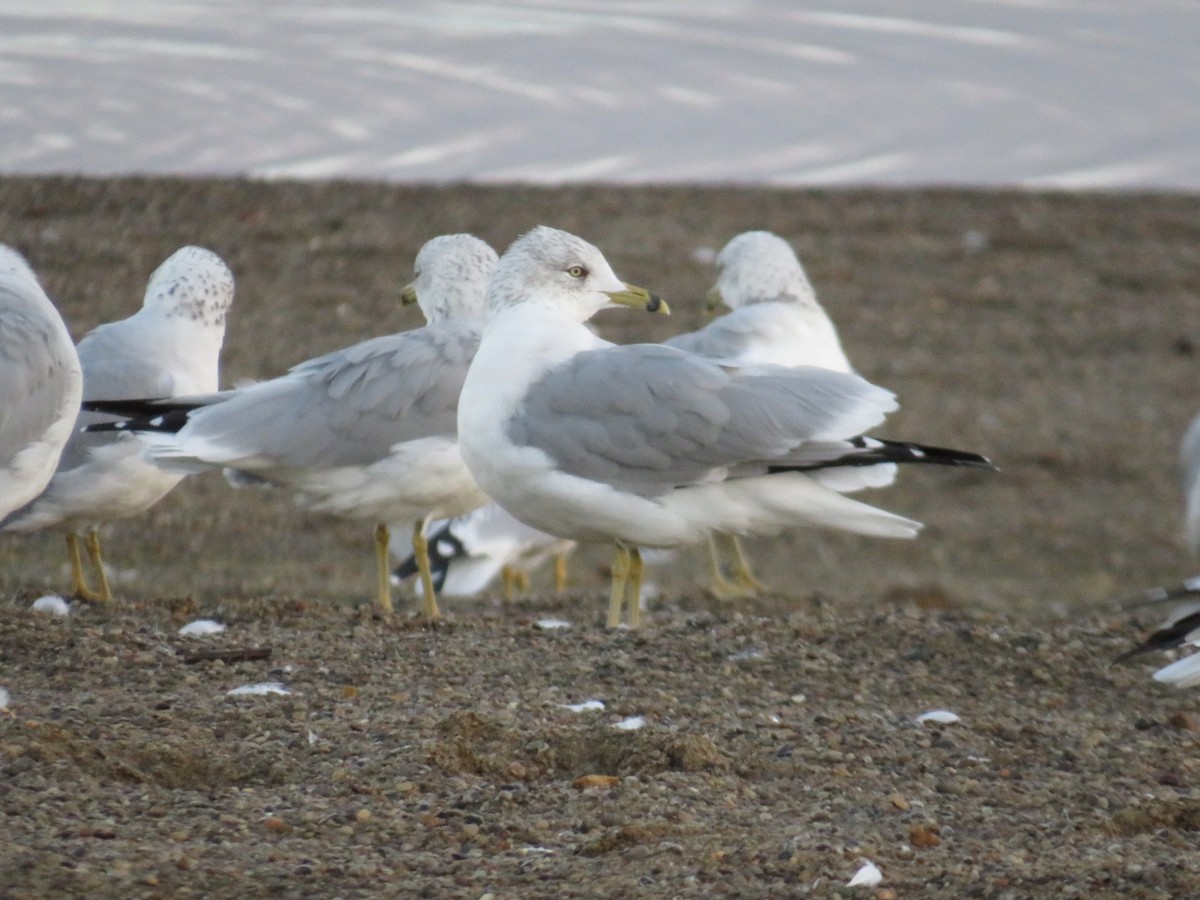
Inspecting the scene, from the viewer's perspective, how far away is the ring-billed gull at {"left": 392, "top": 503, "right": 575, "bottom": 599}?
24.8 ft

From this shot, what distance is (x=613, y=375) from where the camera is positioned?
5031 mm

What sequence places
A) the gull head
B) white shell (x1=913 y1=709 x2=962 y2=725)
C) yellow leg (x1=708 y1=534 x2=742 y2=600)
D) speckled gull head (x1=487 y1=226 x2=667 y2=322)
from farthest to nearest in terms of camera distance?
1. yellow leg (x1=708 y1=534 x2=742 y2=600)
2. speckled gull head (x1=487 y1=226 x2=667 y2=322)
3. the gull head
4. white shell (x1=913 y1=709 x2=962 y2=725)

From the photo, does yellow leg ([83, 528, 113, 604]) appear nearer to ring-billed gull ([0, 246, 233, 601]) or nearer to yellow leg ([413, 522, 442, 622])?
ring-billed gull ([0, 246, 233, 601])

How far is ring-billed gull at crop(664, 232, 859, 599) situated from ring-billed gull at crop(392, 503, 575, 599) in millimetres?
772

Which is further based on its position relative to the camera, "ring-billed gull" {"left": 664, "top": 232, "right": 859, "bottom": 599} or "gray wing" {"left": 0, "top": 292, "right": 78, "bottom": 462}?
"ring-billed gull" {"left": 664, "top": 232, "right": 859, "bottom": 599}

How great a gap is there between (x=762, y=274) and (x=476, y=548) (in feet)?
5.19

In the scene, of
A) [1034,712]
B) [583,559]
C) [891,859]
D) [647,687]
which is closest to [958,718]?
[1034,712]

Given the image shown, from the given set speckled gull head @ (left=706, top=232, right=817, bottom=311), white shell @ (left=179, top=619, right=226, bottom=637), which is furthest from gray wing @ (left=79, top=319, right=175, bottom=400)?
speckled gull head @ (left=706, top=232, right=817, bottom=311)

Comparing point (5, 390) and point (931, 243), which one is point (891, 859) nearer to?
point (5, 390)

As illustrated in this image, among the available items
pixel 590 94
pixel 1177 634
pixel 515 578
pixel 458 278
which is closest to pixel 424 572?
pixel 458 278

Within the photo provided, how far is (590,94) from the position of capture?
533 inches

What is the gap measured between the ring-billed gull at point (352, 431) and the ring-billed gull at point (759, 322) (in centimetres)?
107

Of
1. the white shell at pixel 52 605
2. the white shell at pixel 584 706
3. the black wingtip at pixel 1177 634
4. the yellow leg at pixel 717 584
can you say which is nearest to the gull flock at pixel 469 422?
the white shell at pixel 52 605

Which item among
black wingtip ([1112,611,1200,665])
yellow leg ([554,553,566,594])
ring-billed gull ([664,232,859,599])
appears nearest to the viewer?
black wingtip ([1112,611,1200,665])
